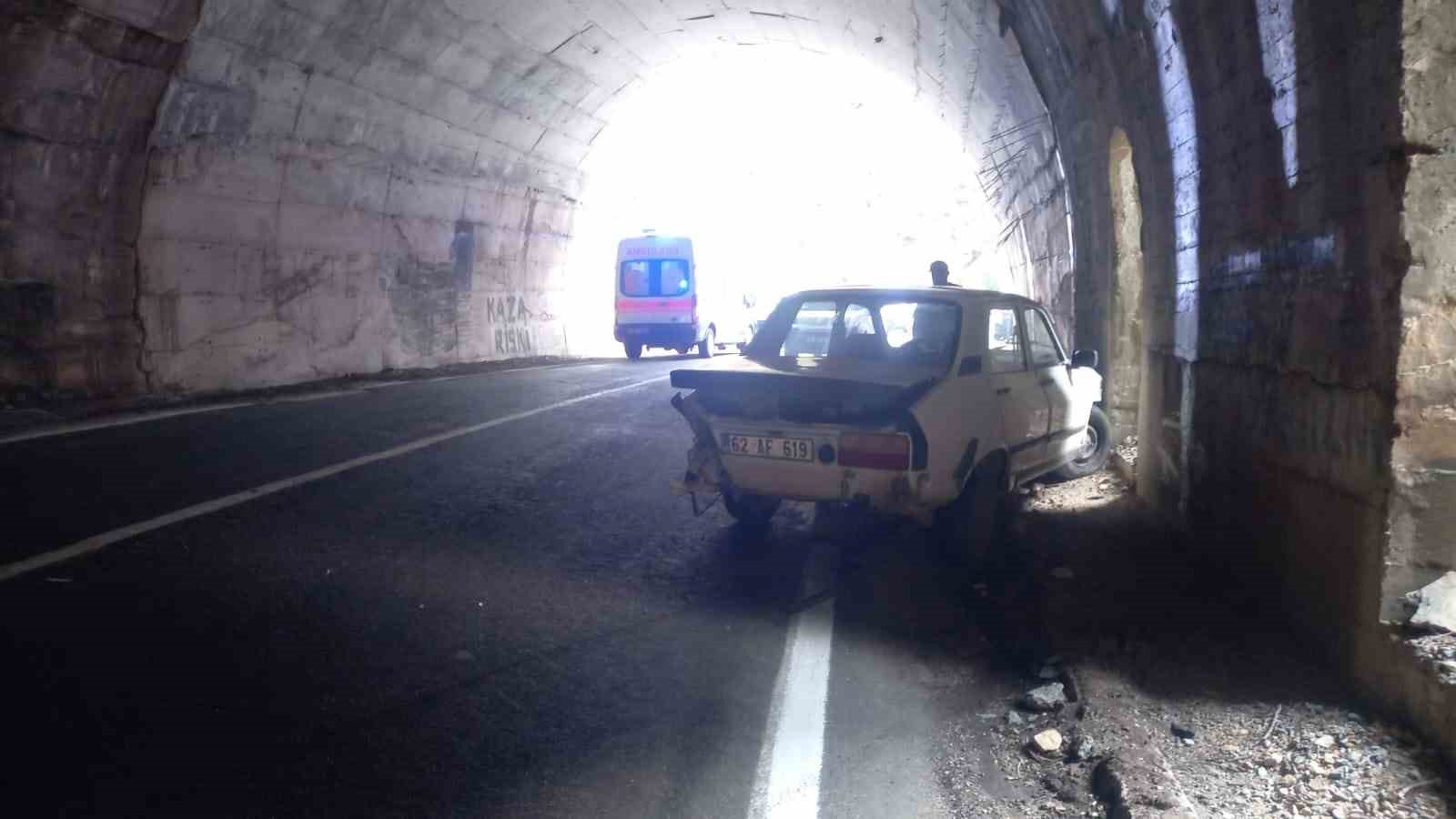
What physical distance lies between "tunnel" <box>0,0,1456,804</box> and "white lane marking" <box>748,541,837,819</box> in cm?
197

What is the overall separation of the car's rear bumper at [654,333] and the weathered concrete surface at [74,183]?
1473 centimetres

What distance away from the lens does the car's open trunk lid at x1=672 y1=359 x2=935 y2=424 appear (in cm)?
568

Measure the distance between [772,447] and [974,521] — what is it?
1291mm

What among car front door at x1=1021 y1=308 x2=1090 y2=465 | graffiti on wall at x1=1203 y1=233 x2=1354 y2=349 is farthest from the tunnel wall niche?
car front door at x1=1021 y1=308 x2=1090 y2=465

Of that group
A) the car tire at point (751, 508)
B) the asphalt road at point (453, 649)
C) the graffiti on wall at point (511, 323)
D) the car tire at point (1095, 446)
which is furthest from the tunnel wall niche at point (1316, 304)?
the graffiti on wall at point (511, 323)

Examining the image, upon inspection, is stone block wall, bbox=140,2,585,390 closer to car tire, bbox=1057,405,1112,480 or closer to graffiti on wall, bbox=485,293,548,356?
graffiti on wall, bbox=485,293,548,356

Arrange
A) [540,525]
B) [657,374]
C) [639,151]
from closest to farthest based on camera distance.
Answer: [540,525], [657,374], [639,151]

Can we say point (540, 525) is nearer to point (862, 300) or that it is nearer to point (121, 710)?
point (862, 300)

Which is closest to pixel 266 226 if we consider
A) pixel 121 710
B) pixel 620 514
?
pixel 620 514

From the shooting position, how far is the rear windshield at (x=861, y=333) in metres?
6.62

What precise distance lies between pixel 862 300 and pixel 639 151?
22912mm

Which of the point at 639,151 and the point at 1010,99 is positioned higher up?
the point at 639,151

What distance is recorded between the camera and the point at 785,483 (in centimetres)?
596

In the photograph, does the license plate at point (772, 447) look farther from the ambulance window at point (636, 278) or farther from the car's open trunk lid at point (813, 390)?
the ambulance window at point (636, 278)
